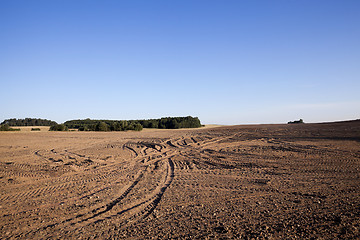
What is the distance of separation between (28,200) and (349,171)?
10148mm

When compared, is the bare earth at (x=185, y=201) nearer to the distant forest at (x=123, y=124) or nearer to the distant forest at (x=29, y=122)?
the distant forest at (x=123, y=124)

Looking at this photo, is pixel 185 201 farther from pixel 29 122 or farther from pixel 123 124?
pixel 29 122

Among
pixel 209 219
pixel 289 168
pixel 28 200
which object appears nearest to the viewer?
pixel 209 219

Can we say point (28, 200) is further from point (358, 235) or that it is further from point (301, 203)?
point (358, 235)

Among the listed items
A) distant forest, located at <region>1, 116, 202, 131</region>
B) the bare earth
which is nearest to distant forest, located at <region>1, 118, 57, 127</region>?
distant forest, located at <region>1, 116, 202, 131</region>

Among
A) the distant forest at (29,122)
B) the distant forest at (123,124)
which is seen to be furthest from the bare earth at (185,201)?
the distant forest at (29,122)

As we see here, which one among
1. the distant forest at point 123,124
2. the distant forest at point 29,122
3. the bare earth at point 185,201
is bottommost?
the bare earth at point 185,201

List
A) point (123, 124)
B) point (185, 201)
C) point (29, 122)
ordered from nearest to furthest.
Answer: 1. point (185, 201)
2. point (123, 124)
3. point (29, 122)

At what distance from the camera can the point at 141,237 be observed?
3.95 m

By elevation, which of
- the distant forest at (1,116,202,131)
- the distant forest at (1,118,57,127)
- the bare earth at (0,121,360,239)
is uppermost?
the distant forest at (1,118,57,127)

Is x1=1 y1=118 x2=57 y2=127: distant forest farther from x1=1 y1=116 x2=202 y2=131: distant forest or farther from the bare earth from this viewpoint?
the bare earth

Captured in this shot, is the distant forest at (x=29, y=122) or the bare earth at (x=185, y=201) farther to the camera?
the distant forest at (x=29, y=122)

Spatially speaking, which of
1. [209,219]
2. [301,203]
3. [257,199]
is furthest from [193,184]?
[301,203]

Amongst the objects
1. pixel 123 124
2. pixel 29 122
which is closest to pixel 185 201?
pixel 123 124
